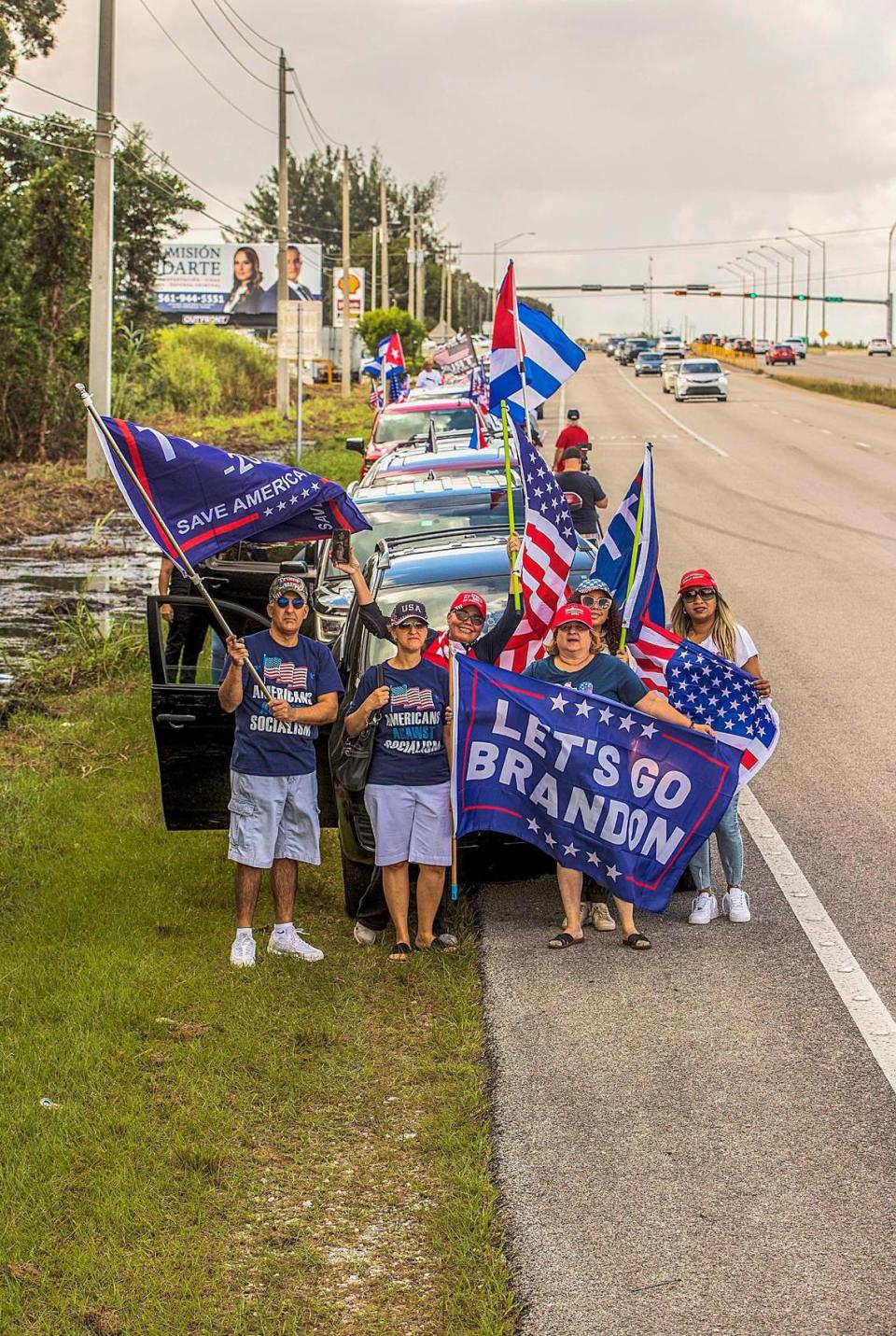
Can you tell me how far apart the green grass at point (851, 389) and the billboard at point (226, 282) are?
35208mm

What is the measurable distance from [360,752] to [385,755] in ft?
0.38

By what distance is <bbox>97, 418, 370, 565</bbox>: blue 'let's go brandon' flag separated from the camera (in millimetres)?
7691

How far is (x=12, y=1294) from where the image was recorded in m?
4.69

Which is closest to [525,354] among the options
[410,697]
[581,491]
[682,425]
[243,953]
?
[410,697]

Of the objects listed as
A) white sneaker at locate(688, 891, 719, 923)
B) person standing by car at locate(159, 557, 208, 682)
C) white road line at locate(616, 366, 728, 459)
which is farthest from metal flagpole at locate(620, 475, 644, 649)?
white road line at locate(616, 366, 728, 459)

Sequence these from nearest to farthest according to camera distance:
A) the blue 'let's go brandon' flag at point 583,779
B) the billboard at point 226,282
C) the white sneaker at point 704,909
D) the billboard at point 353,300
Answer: the blue 'let's go brandon' flag at point 583,779, the white sneaker at point 704,909, the billboard at point 353,300, the billboard at point 226,282

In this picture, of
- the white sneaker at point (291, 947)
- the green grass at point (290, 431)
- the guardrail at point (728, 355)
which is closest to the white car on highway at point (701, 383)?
the green grass at point (290, 431)

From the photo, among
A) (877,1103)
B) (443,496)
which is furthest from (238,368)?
(877,1103)

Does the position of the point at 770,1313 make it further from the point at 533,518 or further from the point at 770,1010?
the point at 533,518

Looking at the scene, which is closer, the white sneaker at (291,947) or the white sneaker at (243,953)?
the white sneaker at (243,953)

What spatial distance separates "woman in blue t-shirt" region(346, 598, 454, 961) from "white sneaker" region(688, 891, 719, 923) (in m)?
1.20

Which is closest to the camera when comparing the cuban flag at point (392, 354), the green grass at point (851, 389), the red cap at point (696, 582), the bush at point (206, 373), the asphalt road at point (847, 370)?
the red cap at point (696, 582)

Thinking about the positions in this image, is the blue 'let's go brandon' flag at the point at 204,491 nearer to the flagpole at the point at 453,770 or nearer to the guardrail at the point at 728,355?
the flagpole at the point at 453,770

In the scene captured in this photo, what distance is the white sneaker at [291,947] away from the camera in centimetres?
755
